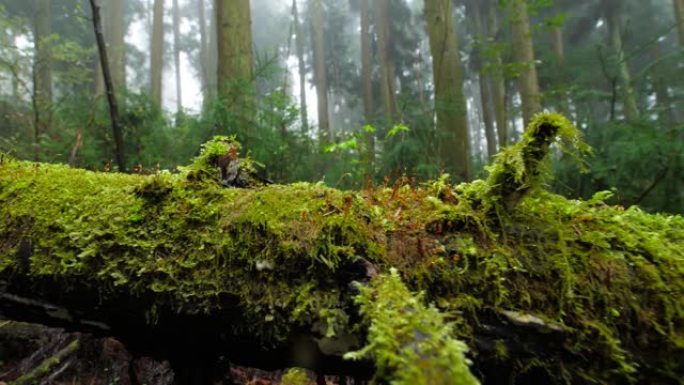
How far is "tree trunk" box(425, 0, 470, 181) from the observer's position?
8.05 meters

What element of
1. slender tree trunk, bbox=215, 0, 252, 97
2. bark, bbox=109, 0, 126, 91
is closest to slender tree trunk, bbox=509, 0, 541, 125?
slender tree trunk, bbox=215, 0, 252, 97

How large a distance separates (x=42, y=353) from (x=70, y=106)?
452 cm

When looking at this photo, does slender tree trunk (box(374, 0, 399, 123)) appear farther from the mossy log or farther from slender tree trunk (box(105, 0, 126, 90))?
the mossy log

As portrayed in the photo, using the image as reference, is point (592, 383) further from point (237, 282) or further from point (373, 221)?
point (237, 282)

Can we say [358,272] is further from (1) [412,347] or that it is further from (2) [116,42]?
(2) [116,42]

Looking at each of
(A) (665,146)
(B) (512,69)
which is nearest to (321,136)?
(B) (512,69)

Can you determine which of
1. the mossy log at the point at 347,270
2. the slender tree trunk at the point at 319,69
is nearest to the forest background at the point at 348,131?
the mossy log at the point at 347,270

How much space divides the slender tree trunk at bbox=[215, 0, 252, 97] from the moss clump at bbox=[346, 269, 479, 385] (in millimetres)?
5896

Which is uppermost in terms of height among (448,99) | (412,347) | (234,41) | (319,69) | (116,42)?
(319,69)

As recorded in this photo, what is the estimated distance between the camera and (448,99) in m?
8.09

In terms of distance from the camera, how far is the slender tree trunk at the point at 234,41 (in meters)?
6.60

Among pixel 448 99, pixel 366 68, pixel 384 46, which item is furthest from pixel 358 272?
pixel 384 46

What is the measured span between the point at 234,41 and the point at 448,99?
4162 millimetres

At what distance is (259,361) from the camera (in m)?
1.81
